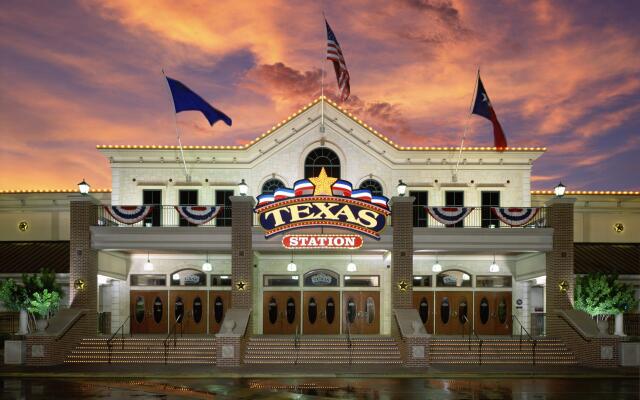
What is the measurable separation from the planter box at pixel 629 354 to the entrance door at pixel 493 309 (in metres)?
8.99

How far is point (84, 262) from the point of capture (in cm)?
3075

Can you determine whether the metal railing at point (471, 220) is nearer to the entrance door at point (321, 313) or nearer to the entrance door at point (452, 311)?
the entrance door at point (452, 311)

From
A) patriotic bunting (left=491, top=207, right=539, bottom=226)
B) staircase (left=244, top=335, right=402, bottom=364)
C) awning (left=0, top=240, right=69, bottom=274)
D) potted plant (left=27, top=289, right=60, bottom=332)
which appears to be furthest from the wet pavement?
awning (left=0, top=240, right=69, bottom=274)

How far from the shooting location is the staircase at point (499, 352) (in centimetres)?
2825

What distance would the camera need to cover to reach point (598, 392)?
2156cm

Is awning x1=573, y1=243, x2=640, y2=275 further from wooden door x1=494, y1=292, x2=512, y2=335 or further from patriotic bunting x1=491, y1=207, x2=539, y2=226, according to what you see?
patriotic bunting x1=491, y1=207, x2=539, y2=226

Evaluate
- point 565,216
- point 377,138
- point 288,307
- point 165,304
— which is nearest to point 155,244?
point 165,304

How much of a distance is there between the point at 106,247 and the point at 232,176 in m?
7.81

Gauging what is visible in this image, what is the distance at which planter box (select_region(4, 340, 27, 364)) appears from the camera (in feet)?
90.2

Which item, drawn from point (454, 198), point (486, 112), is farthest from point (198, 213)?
point (486, 112)

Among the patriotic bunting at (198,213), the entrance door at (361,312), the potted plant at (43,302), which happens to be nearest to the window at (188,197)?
the patriotic bunting at (198,213)

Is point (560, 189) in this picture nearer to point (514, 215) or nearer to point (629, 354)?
point (514, 215)

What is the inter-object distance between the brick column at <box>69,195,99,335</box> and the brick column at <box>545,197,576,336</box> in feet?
67.1

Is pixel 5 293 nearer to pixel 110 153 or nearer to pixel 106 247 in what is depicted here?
pixel 106 247
